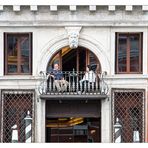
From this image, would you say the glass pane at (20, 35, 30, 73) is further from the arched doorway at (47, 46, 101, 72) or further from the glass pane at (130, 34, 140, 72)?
the glass pane at (130, 34, 140, 72)

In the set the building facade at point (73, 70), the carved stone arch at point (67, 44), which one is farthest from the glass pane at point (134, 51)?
the carved stone arch at point (67, 44)

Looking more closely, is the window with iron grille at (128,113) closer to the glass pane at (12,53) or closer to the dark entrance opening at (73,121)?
the dark entrance opening at (73,121)

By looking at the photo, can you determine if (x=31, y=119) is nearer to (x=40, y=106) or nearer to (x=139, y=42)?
(x=40, y=106)

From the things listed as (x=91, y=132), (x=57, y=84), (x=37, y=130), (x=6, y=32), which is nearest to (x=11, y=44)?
(x=6, y=32)

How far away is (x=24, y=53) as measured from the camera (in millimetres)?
15766

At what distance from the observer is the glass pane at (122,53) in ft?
51.6

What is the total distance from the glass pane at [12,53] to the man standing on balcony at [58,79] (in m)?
1.37

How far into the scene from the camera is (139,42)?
15.7 metres

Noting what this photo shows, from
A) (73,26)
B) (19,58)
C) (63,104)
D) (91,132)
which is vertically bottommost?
(91,132)

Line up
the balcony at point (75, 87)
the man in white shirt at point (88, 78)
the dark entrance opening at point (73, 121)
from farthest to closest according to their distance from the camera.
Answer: the dark entrance opening at point (73, 121) → the man in white shirt at point (88, 78) → the balcony at point (75, 87)

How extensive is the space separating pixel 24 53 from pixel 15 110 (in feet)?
6.75

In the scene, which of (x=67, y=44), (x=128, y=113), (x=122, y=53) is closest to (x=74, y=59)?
(x=67, y=44)

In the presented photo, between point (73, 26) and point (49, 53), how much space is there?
4.21 feet

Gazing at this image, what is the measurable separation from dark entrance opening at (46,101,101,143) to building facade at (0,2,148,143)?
0.04 m
